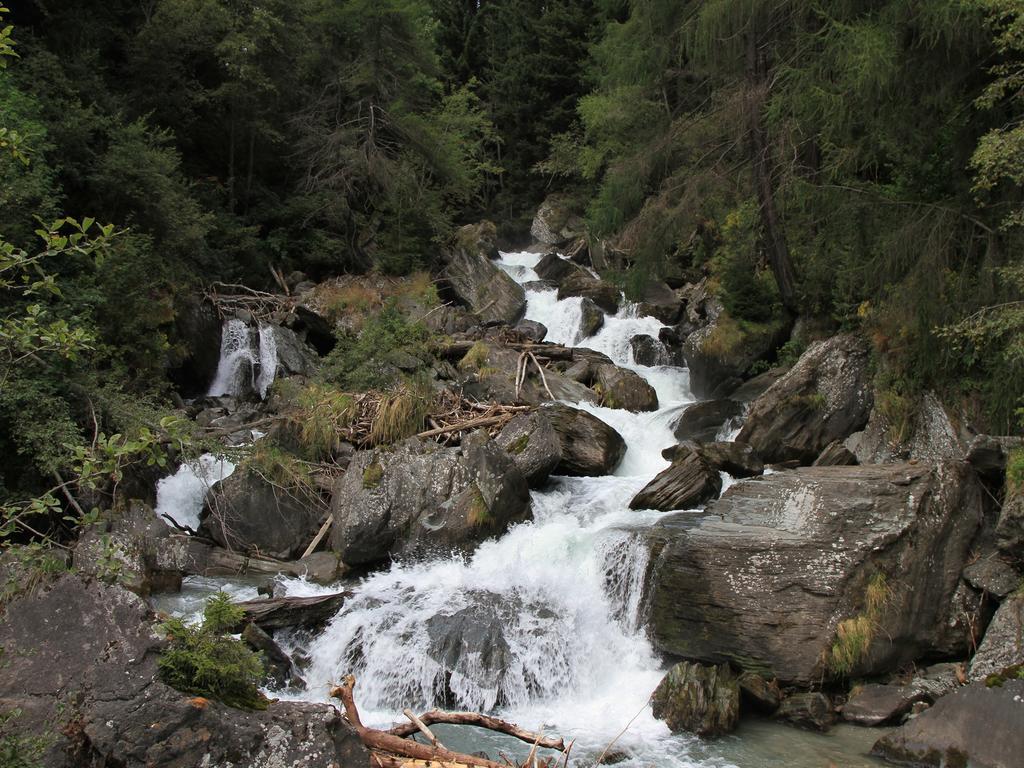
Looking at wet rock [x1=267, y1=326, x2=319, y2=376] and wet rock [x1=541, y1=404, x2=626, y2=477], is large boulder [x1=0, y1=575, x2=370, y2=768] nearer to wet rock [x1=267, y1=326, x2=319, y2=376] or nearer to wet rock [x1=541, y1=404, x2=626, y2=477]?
wet rock [x1=541, y1=404, x2=626, y2=477]

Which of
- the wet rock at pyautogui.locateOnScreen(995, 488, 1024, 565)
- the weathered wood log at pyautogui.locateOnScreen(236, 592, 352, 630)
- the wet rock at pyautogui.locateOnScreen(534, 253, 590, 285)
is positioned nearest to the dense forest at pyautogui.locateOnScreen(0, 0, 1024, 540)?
the wet rock at pyautogui.locateOnScreen(534, 253, 590, 285)

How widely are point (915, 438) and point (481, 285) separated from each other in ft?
44.0

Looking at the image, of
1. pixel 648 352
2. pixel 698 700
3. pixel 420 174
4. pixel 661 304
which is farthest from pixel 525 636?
pixel 420 174

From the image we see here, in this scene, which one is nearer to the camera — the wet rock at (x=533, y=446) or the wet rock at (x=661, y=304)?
the wet rock at (x=533, y=446)

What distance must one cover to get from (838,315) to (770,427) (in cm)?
253

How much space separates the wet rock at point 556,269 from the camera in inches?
934

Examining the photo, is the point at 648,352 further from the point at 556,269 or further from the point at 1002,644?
the point at 1002,644

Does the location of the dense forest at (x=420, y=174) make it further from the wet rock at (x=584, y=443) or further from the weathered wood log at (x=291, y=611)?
the wet rock at (x=584, y=443)

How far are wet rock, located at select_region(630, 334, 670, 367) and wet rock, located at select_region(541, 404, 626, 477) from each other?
535 cm

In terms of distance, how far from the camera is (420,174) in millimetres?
21266

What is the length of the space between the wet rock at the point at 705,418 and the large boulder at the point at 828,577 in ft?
14.4

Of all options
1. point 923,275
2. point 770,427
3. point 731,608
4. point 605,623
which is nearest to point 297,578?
point 605,623

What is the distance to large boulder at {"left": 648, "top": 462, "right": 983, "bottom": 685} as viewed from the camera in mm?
7598

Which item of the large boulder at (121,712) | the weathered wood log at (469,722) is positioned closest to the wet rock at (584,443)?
the weathered wood log at (469,722)
